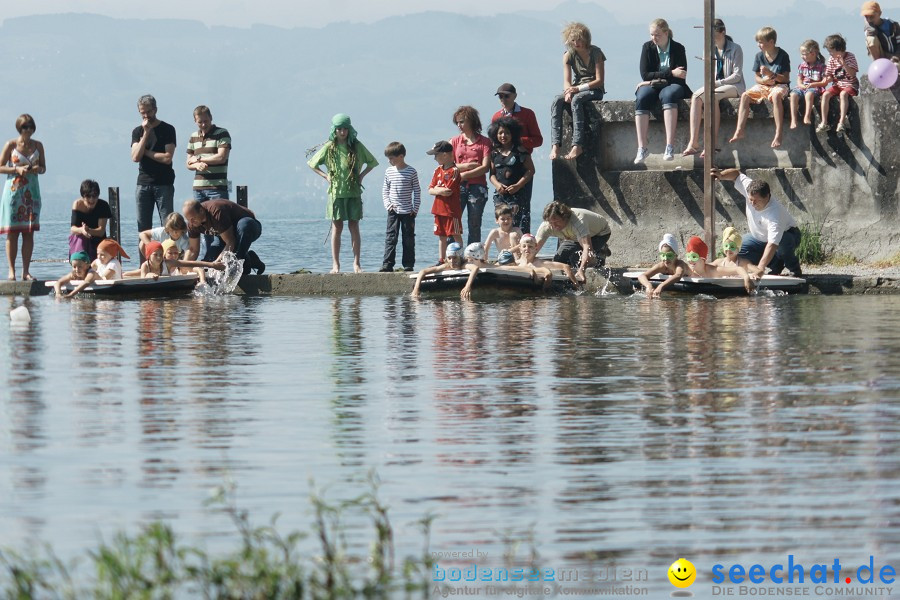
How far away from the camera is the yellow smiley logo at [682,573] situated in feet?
18.6

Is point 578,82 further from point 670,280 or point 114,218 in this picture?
point 114,218

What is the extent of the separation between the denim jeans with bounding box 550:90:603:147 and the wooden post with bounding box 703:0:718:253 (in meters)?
1.45

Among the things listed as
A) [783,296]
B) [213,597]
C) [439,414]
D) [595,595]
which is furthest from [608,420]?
[783,296]

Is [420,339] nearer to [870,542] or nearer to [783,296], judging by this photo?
[783,296]

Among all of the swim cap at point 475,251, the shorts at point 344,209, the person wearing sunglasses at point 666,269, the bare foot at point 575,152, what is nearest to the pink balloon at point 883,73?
the person wearing sunglasses at point 666,269

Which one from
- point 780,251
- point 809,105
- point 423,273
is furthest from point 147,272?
point 809,105

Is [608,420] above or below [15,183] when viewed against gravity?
below

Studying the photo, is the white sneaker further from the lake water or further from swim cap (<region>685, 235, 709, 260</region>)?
the lake water

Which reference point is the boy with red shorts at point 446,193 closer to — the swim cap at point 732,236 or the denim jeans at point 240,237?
the denim jeans at point 240,237

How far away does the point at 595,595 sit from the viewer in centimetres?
557

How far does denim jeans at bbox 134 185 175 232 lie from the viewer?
20.4 m

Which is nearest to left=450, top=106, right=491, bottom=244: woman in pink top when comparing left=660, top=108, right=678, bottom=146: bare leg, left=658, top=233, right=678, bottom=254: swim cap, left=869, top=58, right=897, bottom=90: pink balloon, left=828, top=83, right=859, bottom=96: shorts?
left=660, top=108, right=678, bottom=146: bare leg

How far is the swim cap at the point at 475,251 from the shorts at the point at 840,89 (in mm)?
4419

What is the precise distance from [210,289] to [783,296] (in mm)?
6799
